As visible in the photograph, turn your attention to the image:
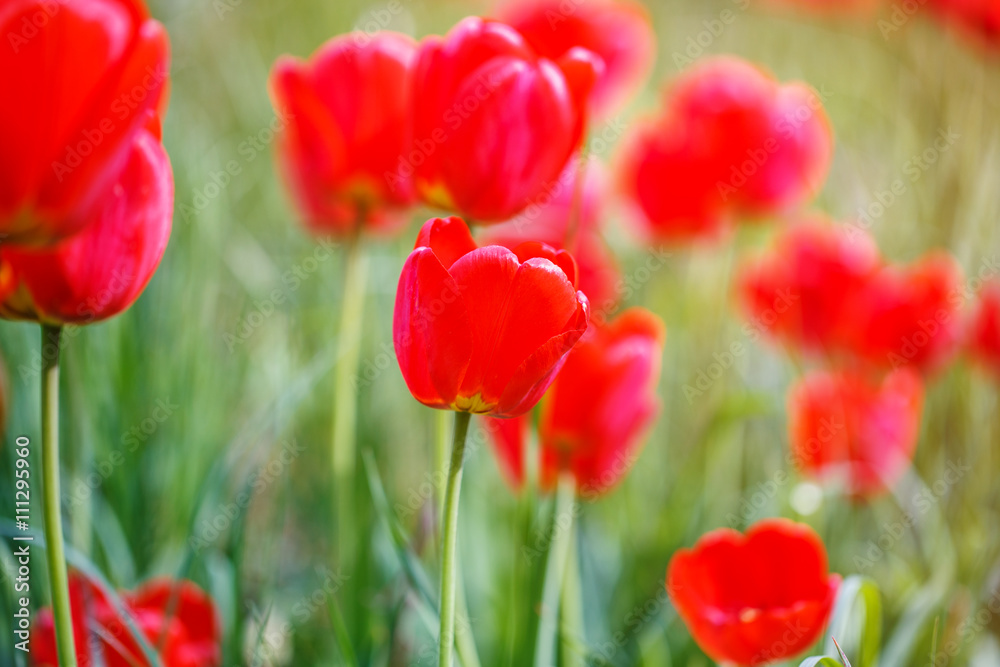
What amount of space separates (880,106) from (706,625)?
7.52 ft

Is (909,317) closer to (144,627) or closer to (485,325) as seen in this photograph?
(485,325)

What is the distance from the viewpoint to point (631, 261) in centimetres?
206

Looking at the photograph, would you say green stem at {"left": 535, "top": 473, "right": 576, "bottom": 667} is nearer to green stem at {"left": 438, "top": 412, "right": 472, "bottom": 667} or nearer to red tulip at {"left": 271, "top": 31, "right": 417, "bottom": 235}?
green stem at {"left": 438, "top": 412, "right": 472, "bottom": 667}

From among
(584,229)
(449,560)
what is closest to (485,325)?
(449,560)

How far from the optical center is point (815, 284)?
112 cm

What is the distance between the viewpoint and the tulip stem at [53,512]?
457 mm

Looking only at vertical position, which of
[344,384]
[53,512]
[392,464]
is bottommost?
[392,464]

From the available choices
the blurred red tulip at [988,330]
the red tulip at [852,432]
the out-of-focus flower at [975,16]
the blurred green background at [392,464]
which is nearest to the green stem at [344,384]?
the blurred green background at [392,464]

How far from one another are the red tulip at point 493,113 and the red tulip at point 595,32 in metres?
0.31

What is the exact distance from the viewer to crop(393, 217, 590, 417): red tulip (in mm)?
487

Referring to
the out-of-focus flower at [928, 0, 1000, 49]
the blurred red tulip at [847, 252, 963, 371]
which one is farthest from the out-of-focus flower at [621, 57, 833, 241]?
the out-of-focus flower at [928, 0, 1000, 49]

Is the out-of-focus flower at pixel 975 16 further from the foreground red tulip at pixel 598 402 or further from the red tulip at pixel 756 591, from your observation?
the red tulip at pixel 756 591

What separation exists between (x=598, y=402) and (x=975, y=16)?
1198 mm

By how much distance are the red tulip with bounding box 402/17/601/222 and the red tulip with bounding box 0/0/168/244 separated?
27 cm
